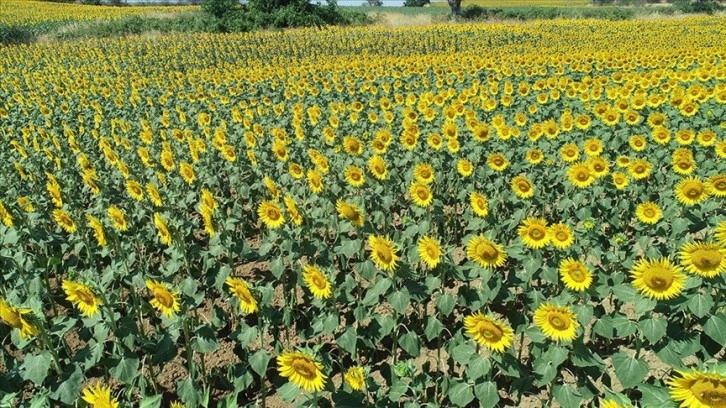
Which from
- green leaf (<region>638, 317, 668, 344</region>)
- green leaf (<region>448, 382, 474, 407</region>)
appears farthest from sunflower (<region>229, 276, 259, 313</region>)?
green leaf (<region>638, 317, 668, 344</region>)

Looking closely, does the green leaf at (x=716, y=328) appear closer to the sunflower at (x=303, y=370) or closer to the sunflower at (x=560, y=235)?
the sunflower at (x=560, y=235)

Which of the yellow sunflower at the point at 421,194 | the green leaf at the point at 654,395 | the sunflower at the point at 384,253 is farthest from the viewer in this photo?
the yellow sunflower at the point at 421,194

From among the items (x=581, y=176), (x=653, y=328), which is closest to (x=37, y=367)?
(x=653, y=328)

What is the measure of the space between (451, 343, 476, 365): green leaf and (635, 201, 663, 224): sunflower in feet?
7.87

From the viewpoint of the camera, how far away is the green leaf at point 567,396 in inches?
107

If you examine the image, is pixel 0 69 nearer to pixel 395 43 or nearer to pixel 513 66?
pixel 395 43

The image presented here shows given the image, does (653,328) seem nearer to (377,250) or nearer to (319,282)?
(377,250)

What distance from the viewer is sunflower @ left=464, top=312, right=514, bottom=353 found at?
2.54 meters

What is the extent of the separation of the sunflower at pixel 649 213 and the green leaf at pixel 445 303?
215 centimetres

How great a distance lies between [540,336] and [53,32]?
34.8 metres

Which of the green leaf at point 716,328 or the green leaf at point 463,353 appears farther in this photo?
the green leaf at point 463,353

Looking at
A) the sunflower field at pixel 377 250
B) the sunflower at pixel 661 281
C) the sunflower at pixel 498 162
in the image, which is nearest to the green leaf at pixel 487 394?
the sunflower field at pixel 377 250

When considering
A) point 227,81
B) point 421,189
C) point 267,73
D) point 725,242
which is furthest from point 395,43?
point 725,242

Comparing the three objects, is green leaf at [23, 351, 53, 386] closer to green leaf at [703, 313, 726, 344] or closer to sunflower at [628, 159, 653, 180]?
green leaf at [703, 313, 726, 344]
